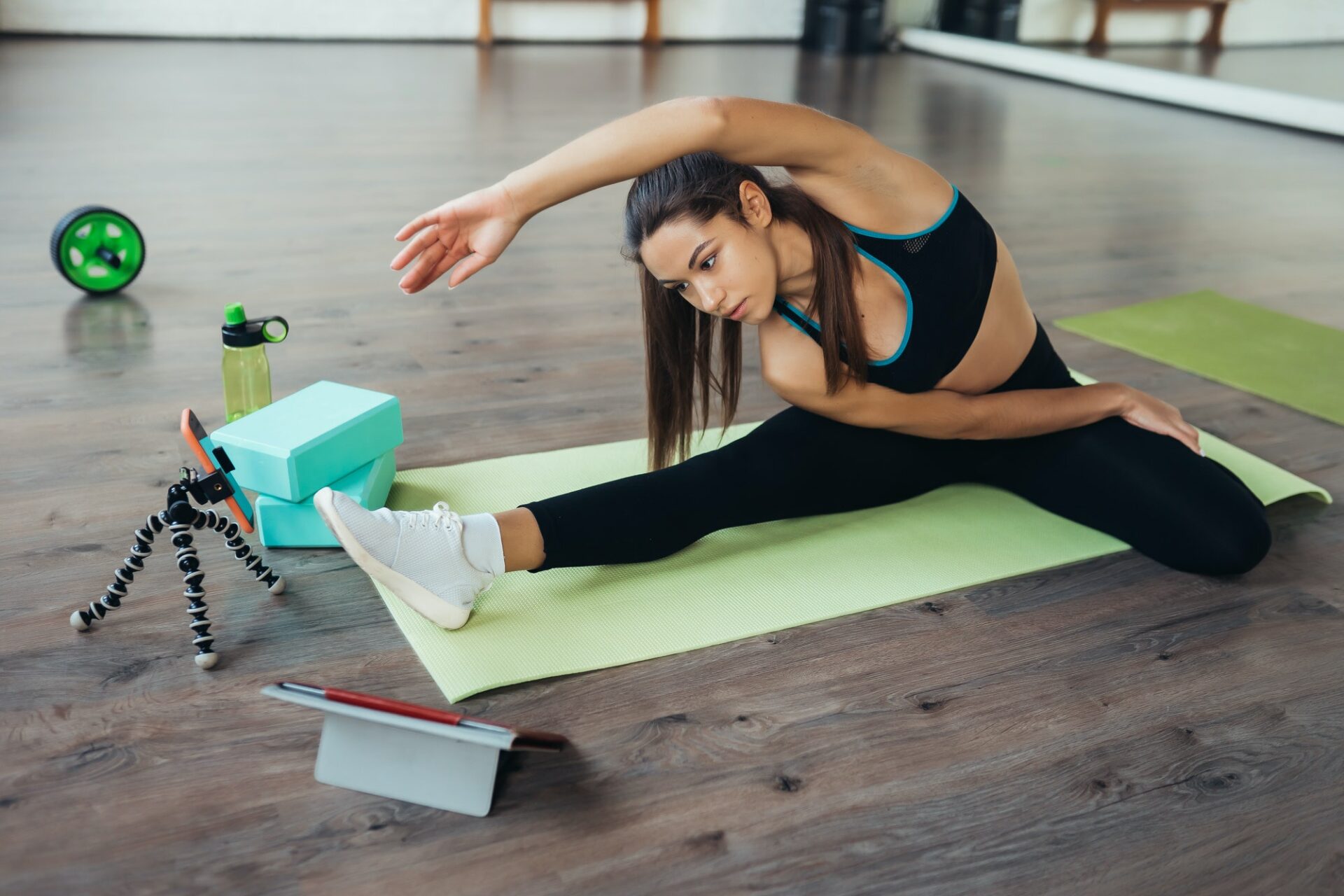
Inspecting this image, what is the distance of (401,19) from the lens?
21.7 feet

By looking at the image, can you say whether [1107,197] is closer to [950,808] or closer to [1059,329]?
[1059,329]

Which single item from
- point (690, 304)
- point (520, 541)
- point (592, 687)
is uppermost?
point (690, 304)

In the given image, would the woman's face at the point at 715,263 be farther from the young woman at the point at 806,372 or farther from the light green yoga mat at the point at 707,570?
the light green yoga mat at the point at 707,570

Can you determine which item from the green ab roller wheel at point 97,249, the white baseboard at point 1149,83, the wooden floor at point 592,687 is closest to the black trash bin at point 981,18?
the white baseboard at point 1149,83

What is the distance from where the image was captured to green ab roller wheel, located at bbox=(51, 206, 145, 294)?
7.88 feet

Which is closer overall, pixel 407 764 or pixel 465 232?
pixel 407 764

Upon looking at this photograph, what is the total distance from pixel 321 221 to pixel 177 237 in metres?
0.38

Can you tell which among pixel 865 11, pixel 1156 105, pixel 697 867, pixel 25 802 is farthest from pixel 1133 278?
pixel 865 11

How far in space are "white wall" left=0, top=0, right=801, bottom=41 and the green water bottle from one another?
542cm

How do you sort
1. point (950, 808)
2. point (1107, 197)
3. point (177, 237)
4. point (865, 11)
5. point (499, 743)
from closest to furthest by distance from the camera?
point (499, 743) < point (950, 808) < point (177, 237) < point (1107, 197) < point (865, 11)

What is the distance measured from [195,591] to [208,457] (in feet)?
0.51

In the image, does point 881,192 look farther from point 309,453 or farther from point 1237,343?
point 1237,343

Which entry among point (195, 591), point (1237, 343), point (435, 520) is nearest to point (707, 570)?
point (435, 520)

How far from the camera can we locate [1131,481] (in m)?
1.60
